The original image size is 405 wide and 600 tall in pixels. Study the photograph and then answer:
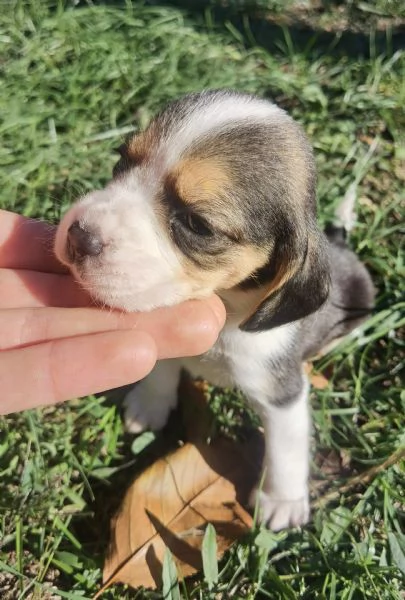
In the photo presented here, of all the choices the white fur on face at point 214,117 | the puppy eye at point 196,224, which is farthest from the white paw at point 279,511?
the white fur on face at point 214,117

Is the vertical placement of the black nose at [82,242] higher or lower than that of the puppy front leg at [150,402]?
higher

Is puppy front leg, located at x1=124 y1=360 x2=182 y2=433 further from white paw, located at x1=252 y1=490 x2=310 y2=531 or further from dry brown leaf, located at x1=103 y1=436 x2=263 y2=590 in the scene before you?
white paw, located at x1=252 y1=490 x2=310 y2=531

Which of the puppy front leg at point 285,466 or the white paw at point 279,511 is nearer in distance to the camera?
the puppy front leg at point 285,466

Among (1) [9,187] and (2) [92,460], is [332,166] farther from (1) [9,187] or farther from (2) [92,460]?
(2) [92,460]

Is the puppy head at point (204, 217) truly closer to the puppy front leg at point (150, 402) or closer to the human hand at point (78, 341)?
the human hand at point (78, 341)

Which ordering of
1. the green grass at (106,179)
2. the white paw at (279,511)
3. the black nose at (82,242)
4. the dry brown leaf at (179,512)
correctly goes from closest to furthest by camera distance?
the black nose at (82,242)
the dry brown leaf at (179,512)
the green grass at (106,179)
the white paw at (279,511)

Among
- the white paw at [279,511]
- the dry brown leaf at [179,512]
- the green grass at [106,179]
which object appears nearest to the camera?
the dry brown leaf at [179,512]

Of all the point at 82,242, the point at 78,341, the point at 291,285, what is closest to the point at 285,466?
the point at 291,285
